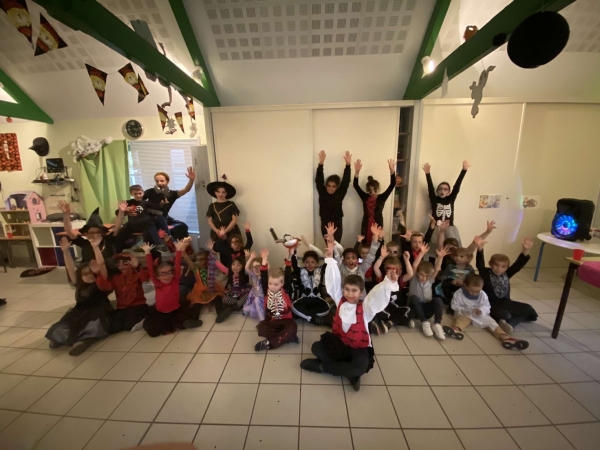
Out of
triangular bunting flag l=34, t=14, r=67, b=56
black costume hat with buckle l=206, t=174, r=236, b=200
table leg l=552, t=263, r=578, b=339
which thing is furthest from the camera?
black costume hat with buckle l=206, t=174, r=236, b=200

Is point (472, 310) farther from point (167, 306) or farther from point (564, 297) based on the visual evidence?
point (167, 306)

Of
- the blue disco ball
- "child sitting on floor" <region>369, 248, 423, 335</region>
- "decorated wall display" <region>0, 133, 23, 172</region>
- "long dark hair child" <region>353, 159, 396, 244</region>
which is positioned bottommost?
"child sitting on floor" <region>369, 248, 423, 335</region>

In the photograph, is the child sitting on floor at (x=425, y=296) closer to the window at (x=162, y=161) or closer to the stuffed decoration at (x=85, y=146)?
the window at (x=162, y=161)

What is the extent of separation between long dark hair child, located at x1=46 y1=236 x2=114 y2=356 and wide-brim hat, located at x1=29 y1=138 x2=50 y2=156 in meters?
2.86

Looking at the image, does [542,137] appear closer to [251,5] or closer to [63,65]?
[251,5]

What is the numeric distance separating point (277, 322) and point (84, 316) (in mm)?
1769

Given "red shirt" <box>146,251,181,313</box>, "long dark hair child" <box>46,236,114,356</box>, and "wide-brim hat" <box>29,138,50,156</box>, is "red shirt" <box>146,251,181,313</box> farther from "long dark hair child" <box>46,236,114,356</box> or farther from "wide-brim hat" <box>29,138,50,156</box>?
"wide-brim hat" <box>29,138,50,156</box>

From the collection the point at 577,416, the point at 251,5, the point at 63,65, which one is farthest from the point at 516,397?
the point at 63,65

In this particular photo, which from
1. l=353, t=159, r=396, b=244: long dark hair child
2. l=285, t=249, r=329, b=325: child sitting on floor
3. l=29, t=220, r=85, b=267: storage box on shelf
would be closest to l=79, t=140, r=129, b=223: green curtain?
l=29, t=220, r=85, b=267: storage box on shelf

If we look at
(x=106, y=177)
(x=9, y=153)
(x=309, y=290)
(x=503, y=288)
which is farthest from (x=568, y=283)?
(x=9, y=153)

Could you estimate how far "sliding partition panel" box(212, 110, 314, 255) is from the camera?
3.34m

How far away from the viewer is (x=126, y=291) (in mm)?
2594

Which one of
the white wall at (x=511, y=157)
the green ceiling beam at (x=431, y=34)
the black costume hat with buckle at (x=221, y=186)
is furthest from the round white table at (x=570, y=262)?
the black costume hat with buckle at (x=221, y=186)

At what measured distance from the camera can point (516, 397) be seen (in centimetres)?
173
